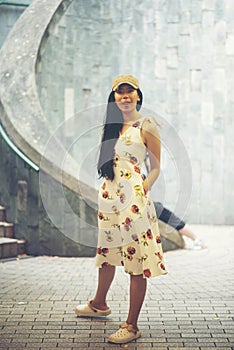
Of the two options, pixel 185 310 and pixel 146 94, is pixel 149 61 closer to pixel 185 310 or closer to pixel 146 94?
pixel 146 94

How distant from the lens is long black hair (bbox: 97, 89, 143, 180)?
191 inches

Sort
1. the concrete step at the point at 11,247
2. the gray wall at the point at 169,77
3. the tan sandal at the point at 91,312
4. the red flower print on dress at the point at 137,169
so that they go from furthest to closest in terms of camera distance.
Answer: the gray wall at the point at 169,77 < the concrete step at the point at 11,247 < the tan sandal at the point at 91,312 < the red flower print on dress at the point at 137,169

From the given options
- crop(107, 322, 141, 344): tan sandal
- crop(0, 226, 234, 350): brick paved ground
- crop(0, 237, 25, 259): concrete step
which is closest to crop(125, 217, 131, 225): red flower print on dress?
crop(107, 322, 141, 344): tan sandal

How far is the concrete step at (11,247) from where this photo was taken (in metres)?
7.85

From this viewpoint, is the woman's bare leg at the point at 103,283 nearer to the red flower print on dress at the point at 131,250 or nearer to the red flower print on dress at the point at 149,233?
the red flower print on dress at the point at 131,250

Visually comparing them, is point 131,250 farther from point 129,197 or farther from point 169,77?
point 169,77

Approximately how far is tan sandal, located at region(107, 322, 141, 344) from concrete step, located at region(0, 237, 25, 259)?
11.0 ft

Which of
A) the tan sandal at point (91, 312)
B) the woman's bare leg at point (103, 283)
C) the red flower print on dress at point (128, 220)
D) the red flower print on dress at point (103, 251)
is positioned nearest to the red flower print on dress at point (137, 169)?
the red flower print on dress at point (128, 220)

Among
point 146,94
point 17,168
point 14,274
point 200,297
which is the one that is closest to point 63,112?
point 146,94

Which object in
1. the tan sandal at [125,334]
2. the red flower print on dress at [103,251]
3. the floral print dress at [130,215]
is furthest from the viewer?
the red flower print on dress at [103,251]

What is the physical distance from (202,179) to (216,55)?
77.0 inches

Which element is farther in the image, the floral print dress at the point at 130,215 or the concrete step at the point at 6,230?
the concrete step at the point at 6,230

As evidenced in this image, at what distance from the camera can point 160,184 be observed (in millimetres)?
11039

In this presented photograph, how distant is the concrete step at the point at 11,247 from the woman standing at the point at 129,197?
3.09 metres
